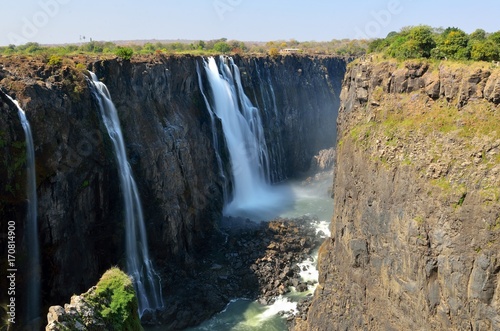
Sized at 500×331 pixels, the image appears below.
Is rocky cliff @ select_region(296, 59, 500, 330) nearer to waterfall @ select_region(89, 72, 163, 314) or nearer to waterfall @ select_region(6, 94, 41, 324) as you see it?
waterfall @ select_region(89, 72, 163, 314)

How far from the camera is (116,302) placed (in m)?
14.9

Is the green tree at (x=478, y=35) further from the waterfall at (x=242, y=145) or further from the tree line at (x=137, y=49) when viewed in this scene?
the tree line at (x=137, y=49)

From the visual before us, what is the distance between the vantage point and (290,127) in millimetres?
68250

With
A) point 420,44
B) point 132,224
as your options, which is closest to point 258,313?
point 132,224

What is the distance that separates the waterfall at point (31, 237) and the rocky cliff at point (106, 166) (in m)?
0.41

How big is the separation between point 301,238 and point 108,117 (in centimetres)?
2059

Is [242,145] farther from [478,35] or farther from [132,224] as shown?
[478,35]

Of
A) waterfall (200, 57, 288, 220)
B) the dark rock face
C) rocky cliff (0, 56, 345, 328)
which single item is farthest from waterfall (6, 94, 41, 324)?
the dark rock face

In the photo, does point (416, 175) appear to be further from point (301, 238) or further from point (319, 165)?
point (319, 165)

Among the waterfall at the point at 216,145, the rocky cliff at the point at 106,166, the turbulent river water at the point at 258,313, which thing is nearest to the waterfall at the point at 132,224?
the rocky cliff at the point at 106,166

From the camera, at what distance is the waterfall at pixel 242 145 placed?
51312 millimetres

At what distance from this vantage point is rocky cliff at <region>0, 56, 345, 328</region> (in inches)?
1081

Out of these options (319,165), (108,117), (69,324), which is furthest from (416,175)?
(319,165)

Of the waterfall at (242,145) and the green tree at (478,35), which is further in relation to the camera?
the waterfall at (242,145)
